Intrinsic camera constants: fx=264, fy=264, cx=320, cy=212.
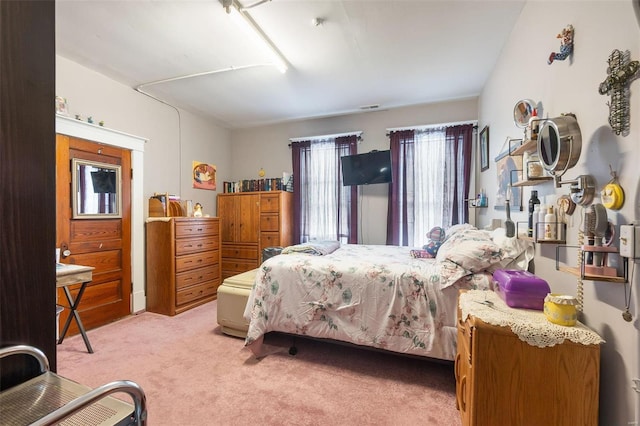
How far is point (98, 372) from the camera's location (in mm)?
2061

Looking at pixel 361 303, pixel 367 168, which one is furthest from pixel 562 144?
pixel 367 168

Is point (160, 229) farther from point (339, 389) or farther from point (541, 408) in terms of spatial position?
point (541, 408)

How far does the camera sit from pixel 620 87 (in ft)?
3.24

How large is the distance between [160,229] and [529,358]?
12.2 feet

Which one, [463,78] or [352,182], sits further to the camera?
[352,182]

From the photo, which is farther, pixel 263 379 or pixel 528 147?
pixel 263 379

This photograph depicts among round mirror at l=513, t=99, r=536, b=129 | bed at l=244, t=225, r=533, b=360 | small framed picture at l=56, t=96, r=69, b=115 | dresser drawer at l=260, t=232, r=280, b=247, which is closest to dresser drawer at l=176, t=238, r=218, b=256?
dresser drawer at l=260, t=232, r=280, b=247

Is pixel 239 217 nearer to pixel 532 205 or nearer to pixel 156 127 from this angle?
pixel 156 127

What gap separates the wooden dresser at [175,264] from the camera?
329 centimetres

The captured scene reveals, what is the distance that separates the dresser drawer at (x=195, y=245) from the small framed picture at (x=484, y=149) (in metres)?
3.76

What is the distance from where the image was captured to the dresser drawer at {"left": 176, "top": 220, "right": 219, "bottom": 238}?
3.40 metres

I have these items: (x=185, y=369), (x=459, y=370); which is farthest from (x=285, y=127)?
(x=459, y=370)

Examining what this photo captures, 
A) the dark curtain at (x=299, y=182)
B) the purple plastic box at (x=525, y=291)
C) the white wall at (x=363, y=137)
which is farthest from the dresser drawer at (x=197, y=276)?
the purple plastic box at (x=525, y=291)

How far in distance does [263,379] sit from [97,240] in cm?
250
